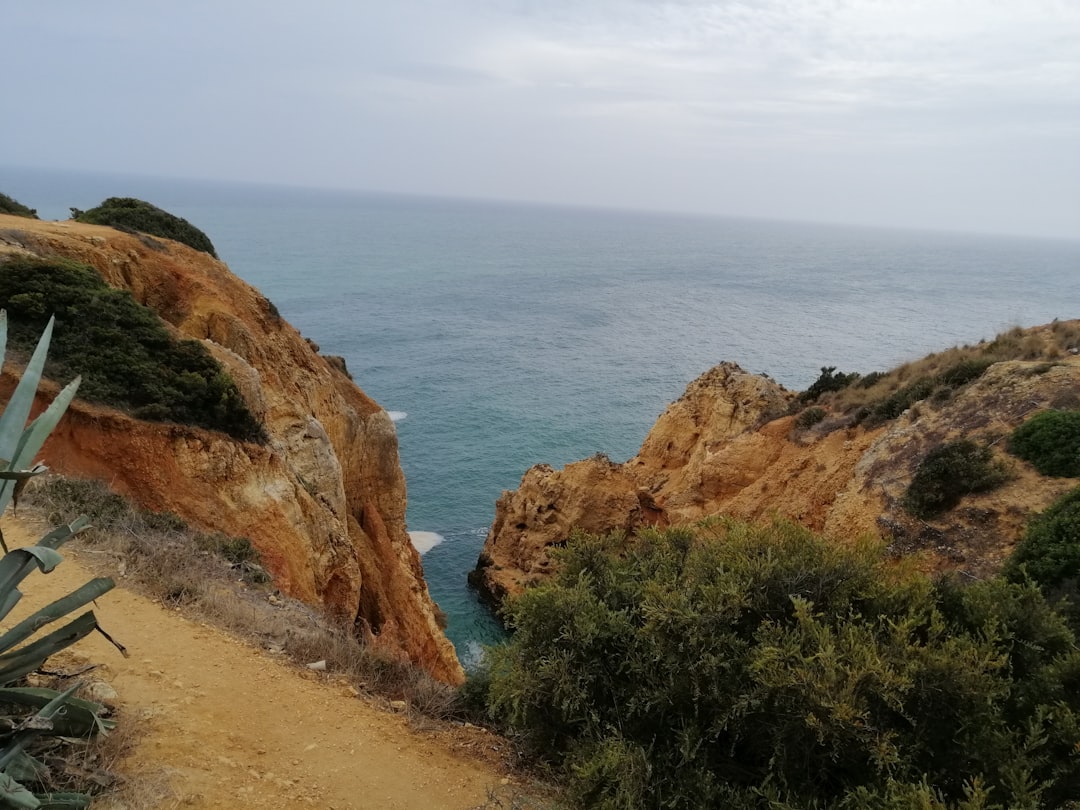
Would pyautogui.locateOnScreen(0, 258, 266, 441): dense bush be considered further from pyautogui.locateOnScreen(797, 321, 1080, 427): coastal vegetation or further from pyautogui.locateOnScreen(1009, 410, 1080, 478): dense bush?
pyautogui.locateOnScreen(797, 321, 1080, 427): coastal vegetation

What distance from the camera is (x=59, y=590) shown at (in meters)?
7.63

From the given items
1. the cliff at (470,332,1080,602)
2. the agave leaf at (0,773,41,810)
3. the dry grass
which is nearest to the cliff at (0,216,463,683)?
the cliff at (470,332,1080,602)

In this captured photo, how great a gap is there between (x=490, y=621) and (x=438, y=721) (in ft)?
72.2

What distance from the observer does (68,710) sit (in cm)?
462

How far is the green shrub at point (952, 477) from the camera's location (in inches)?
585

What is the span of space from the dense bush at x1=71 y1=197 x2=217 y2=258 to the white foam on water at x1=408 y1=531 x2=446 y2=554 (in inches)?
637

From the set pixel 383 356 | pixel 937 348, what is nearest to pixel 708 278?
pixel 937 348

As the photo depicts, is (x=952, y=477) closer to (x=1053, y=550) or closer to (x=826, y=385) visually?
(x=1053, y=550)

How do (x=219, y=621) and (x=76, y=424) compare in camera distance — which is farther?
(x=76, y=424)

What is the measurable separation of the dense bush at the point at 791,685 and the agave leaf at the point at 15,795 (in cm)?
324

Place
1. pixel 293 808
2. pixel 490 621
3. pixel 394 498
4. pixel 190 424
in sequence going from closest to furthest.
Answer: pixel 293 808 < pixel 190 424 < pixel 394 498 < pixel 490 621

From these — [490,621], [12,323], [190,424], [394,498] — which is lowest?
[490,621]

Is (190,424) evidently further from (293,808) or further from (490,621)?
(490,621)

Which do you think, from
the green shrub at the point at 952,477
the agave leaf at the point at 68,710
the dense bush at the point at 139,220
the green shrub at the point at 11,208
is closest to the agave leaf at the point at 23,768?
the agave leaf at the point at 68,710
